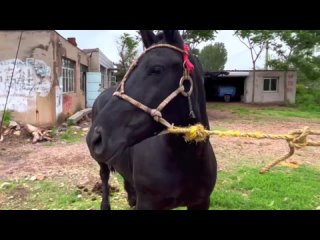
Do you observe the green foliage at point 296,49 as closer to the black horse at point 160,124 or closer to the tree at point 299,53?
the tree at point 299,53

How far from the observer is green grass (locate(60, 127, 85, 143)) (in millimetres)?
10766

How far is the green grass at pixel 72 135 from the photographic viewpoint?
10766mm

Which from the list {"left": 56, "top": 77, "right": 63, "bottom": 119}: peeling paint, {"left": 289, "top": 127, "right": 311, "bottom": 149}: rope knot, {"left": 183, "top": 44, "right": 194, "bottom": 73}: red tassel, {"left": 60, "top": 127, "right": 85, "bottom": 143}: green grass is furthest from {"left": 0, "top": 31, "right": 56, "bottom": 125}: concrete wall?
{"left": 289, "top": 127, "right": 311, "bottom": 149}: rope knot

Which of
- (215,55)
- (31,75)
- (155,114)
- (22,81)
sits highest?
(215,55)

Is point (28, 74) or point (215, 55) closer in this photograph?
point (28, 74)

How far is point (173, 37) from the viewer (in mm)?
2391

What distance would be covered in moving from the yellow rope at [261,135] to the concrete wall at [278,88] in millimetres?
28459

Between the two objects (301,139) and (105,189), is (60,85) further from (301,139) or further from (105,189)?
(301,139)

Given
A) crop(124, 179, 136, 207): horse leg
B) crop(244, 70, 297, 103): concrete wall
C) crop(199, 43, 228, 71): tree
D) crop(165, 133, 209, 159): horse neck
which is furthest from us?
crop(199, 43, 228, 71): tree

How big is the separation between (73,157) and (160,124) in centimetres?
629

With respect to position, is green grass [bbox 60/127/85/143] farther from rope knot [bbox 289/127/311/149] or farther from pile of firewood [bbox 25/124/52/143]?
rope knot [bbox 289/127/311/149]

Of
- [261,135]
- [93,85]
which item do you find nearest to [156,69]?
[261,135]

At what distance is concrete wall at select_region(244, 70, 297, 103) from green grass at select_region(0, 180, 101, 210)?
25968 mm

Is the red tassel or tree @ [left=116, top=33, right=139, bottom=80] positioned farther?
tree @ [left=116, top=33, right=139, bottom=80]
